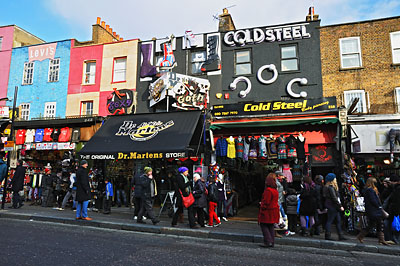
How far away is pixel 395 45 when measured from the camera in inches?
526

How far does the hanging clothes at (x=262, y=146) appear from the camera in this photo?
11969mm

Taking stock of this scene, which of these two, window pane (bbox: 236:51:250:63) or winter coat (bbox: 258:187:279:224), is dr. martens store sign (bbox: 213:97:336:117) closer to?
window pane (bbox: 236:51:250:63)

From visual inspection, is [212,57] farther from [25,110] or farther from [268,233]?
[25,110]

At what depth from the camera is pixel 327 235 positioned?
7891 mm

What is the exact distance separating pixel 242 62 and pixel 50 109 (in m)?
11.3

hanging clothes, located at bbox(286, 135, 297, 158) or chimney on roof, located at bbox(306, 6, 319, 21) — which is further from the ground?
chimney on roof, located at bbox(306, 6, 319, 21)

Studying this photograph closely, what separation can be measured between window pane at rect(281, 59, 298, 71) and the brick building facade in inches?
50.1

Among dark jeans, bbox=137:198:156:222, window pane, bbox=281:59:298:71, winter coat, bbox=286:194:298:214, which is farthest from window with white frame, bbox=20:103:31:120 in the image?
winter coat, bbox=286:194:298:214

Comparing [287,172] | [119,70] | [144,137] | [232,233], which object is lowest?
[232,233]

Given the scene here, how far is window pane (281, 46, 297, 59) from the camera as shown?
47.5 feet

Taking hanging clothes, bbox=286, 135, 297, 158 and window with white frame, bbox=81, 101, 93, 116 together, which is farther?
window with white frame, bbox=81, 101, 93, 116

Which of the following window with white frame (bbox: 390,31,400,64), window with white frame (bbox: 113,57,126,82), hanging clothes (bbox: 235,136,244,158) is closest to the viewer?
hanging clothes (bbox: 235,136,244,158)

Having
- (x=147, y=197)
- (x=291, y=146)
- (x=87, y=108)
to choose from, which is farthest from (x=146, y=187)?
(x=87, y=108)

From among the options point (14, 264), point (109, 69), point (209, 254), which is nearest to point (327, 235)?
point (209, 254)
